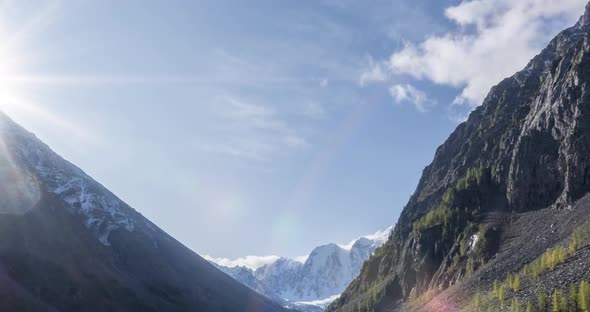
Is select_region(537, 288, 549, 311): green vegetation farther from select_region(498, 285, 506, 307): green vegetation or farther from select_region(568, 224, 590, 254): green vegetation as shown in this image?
select_region(568, 224, 590, 254): green vegetation

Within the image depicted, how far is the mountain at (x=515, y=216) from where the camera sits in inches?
3898

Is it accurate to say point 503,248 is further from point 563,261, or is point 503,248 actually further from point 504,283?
point 563,261

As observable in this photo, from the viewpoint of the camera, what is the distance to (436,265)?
14300 cm

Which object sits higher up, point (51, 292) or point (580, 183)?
point (580, 183)

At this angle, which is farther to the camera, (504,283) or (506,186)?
(506,186)

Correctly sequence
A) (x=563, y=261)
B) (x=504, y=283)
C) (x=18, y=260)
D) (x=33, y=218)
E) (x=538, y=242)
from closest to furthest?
(x=563, y=261) → (x=504, y=283) → (x=538, y=242) → (x=18, y=260) → (x=33, y=218)

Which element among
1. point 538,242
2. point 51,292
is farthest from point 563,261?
point 51,292

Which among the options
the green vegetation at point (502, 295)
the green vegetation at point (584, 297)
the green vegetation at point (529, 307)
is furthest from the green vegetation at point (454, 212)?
the green vegetation at point (584, 297)

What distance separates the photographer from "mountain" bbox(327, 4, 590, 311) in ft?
325

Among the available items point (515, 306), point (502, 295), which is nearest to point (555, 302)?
point (515, 306)

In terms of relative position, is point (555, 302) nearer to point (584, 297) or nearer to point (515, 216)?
point (584, 297)

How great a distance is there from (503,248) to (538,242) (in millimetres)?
13013

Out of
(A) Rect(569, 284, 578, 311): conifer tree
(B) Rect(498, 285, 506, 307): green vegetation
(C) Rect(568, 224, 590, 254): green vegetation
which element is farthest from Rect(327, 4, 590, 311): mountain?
(A) Rect(569, 284, 578, 311): conifer tree

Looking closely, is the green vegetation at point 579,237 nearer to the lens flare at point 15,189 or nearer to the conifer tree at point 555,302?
the conifer tree at point 555,302
